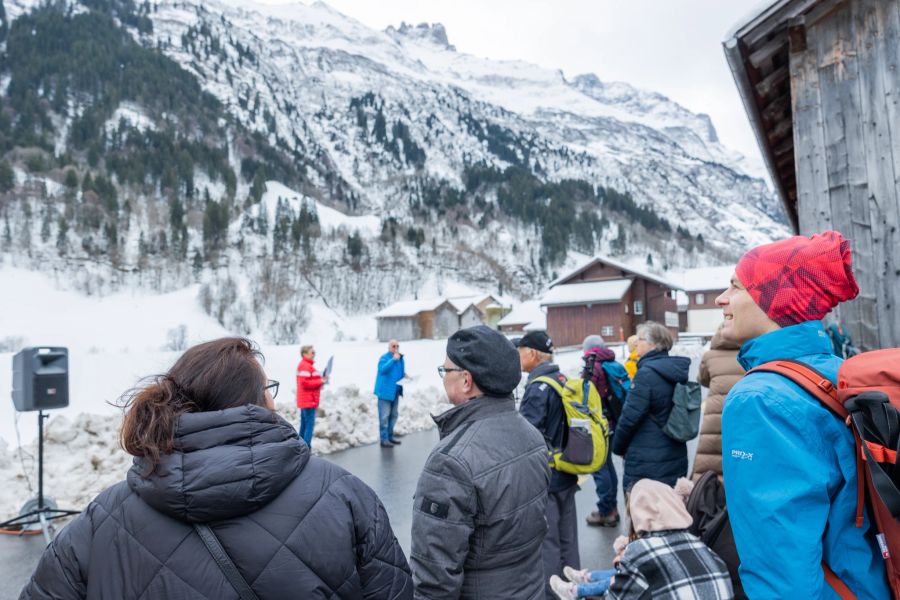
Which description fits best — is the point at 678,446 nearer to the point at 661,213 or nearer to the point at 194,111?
the point at 194,111

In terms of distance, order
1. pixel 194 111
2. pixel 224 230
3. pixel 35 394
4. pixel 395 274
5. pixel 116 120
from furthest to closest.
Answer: pixel 194 111 < pixel 116 120 < pixel 395 274 < pixel 224 230 < pixel 35 394

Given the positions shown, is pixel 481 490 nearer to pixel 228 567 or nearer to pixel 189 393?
pixel 228 567

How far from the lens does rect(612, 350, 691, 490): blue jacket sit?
4000mm

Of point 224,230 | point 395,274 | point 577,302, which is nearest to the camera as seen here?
point 577,302

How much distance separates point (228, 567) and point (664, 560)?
1521 mm

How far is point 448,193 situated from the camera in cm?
9219

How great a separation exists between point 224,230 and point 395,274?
20.1 meters

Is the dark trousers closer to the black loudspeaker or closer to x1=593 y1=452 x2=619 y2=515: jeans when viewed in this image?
x1=593 y1=452 x2=619 y2=515: jeans

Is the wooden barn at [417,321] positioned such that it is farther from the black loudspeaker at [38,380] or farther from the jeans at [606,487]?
the jeans at [606,487]

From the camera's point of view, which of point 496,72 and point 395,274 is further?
point 496,72

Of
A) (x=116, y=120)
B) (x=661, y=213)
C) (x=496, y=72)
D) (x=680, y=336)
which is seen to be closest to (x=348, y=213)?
(x=116, y=120)

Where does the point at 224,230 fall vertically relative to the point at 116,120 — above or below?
below

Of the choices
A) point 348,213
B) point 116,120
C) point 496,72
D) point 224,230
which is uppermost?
point 496,72

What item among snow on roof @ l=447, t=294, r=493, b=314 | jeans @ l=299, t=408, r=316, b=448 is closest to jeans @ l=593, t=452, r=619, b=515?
jeans @ l=299, t=408, r=316, b=448
